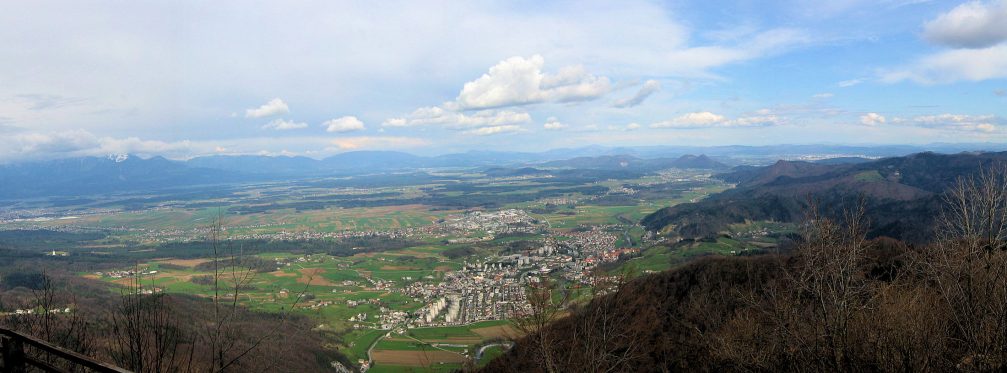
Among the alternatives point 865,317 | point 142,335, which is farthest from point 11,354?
point 865,317

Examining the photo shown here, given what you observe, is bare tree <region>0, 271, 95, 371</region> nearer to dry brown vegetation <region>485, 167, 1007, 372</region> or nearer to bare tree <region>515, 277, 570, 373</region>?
bare tree <region>515, 277, 570, 373</region>

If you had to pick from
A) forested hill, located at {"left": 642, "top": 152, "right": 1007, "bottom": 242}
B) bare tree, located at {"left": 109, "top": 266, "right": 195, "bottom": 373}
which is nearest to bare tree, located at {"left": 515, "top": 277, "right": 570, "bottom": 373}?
bare tree, located at {"left": 109, "top": 266, "right": 195, "bottom": 373}

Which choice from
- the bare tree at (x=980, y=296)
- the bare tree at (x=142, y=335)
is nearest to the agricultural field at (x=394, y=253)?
the bare tree at (x=142, y=335)

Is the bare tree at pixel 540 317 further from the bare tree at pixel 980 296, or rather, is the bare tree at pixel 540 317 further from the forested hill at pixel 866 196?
the forested hill at pixel 866 196

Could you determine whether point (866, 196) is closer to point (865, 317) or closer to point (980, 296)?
point (865, 317)

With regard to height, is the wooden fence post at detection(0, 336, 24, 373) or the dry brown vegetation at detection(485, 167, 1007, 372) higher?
the wooden fence post at detection(0, 336, 24, 373)

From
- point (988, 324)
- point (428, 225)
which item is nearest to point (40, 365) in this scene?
point (988, 324)

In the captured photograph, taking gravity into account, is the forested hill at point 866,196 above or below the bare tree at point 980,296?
below

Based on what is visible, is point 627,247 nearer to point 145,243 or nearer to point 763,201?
point 763,201

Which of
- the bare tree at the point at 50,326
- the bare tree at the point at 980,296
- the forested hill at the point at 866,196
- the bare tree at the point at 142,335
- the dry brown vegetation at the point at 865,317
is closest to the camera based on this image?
the bare tree at the point at 142,335
